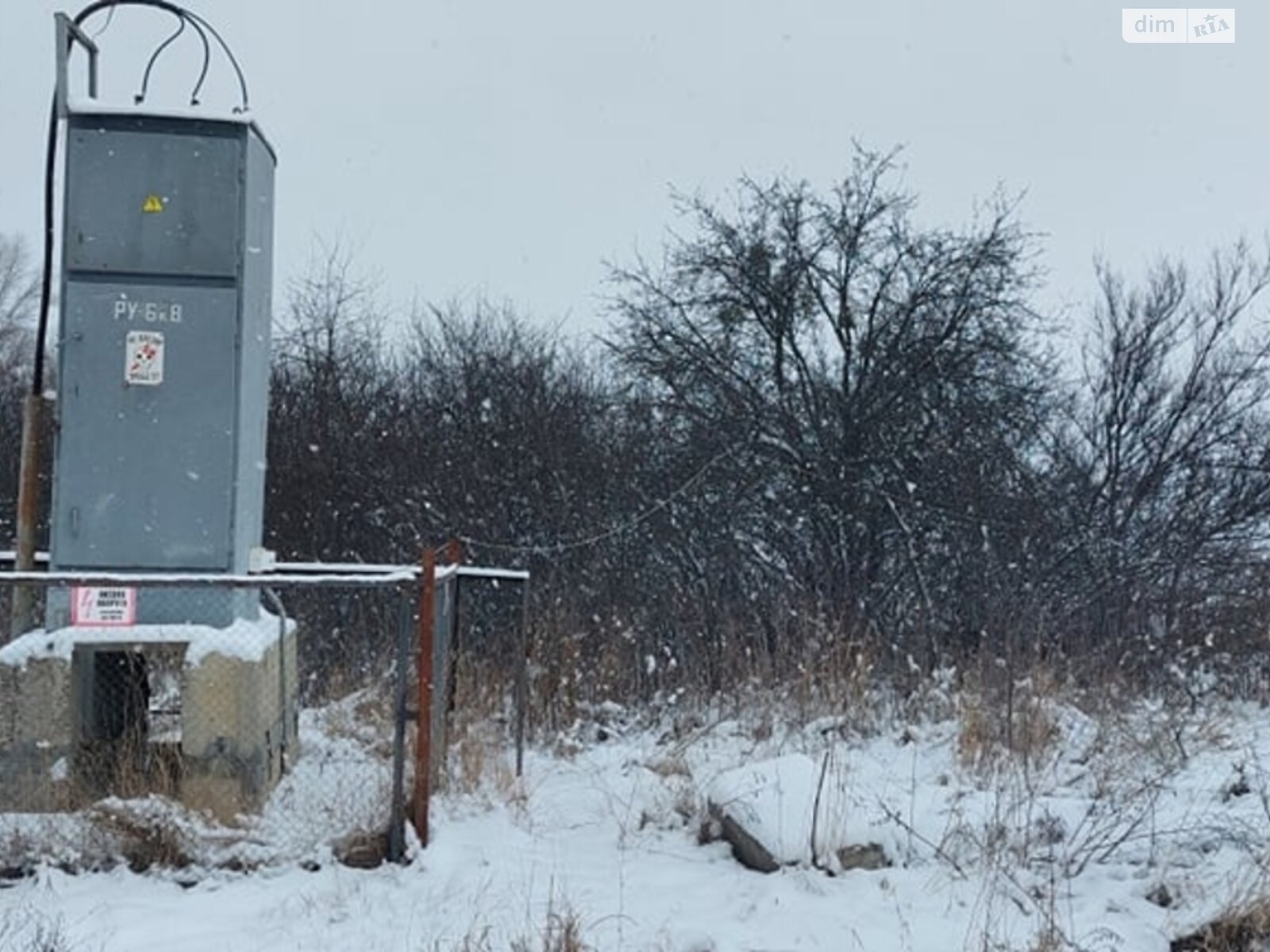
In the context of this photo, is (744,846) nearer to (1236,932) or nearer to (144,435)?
(1236,932)

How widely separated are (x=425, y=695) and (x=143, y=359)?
7.31 feet

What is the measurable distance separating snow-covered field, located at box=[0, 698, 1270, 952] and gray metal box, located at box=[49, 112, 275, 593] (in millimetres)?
1675

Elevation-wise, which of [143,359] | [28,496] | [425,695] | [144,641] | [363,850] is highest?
[143,359]

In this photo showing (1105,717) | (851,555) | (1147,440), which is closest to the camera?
(1105,717)

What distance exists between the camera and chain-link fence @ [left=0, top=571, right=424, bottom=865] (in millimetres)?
5488

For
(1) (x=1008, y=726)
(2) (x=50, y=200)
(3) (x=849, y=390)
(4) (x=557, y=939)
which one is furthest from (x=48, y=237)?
(3) (x=849, y=390)

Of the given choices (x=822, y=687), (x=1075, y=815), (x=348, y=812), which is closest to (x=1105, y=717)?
(x=822, y=687)

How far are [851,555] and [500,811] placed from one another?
9.20m

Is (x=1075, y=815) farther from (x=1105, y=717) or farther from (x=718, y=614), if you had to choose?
(x=718, y=614)

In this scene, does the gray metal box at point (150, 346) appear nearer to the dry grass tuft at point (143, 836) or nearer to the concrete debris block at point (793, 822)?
the dry grass tuft at point (143, 836)

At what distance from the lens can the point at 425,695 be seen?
5531 millimetres

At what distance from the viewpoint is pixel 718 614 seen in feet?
40.7

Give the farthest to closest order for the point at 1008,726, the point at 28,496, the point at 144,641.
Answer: the point at 1008,726
the point at 28,496
the point at 144,641

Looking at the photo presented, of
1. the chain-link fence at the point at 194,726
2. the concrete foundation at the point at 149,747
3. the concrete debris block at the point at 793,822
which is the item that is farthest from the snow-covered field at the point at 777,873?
the concrete foundation at the point at 149,747
